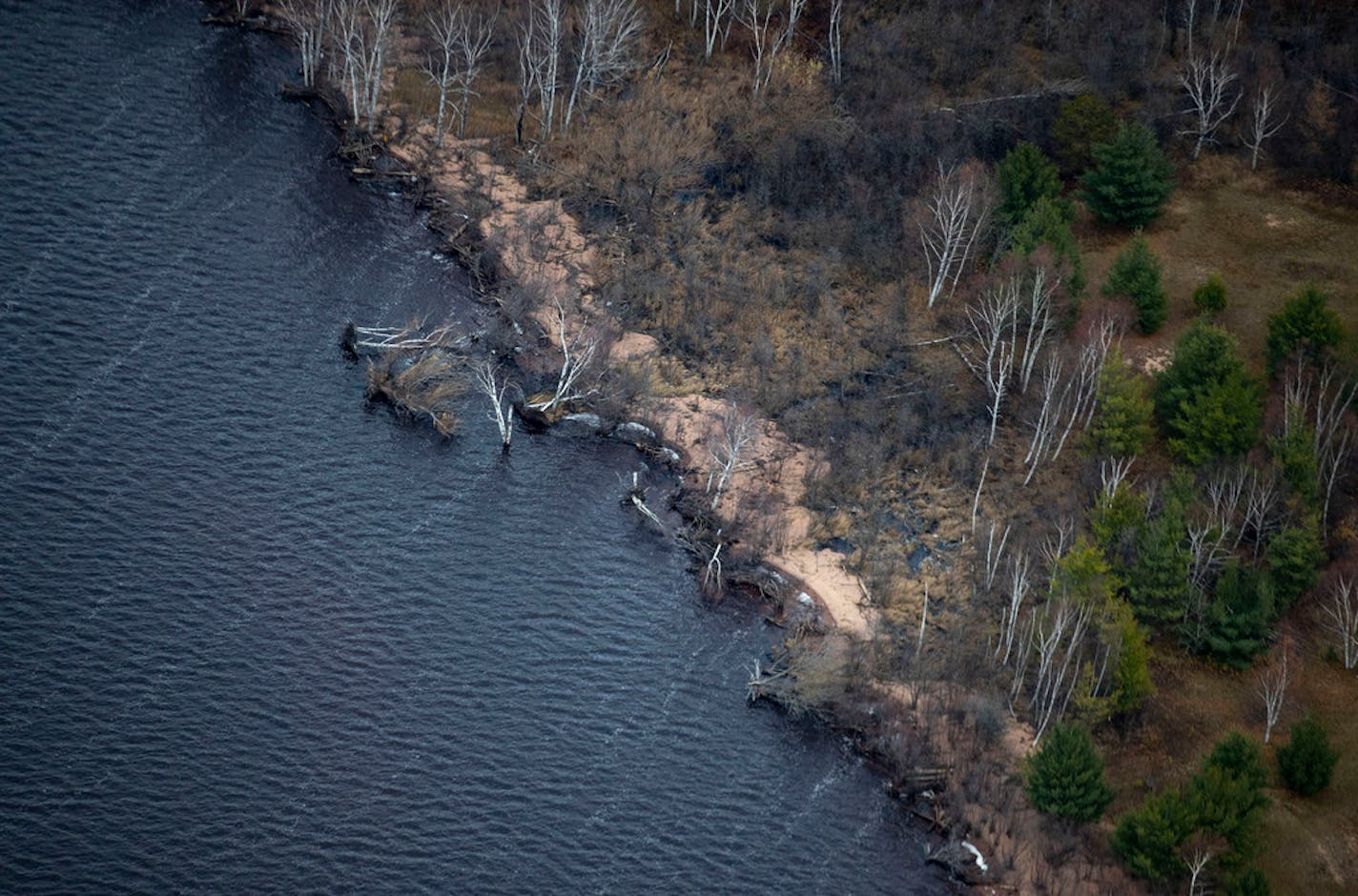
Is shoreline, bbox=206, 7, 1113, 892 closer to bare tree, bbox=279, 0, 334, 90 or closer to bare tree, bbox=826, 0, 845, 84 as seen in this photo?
bare tree, bbox=279, 0, 334, 90

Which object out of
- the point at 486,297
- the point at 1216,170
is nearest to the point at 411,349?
the point at 486,297

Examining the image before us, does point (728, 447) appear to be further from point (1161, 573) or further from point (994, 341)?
point (1161, 573)

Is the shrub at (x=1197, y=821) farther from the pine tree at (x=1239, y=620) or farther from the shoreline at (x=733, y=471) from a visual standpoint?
the pine tree at (x=1239, y=620)

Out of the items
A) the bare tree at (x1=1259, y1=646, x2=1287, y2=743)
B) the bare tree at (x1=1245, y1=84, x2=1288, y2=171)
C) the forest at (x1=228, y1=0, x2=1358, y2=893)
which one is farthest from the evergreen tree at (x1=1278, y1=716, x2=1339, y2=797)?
the bare tree at (x1=1245, y1=84, x2=1288, y2=171)

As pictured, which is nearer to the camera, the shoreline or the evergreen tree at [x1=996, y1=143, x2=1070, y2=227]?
the shoreline

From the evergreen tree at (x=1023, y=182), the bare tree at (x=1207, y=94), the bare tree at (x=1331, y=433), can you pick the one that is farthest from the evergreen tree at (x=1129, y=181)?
the bare tree at (x=1331, y=433)

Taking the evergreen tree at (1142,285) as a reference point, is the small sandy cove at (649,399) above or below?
below
